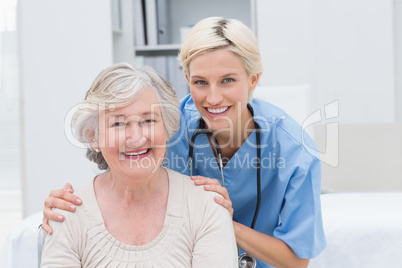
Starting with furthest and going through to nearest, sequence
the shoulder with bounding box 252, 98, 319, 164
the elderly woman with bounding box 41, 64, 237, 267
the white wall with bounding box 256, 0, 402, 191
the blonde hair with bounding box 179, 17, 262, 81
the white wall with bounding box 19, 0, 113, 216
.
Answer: the white wall with bounding box 256, 0, 402, 191 → the white wall with bounding box 19, 0, 113, 216 → the shoulder with bounding box 252, 98, 319, 164 → the blonde hair with bounding box 179, 17, 262, 81 → the elderly woman with bounding box 41, 64, 237, 267

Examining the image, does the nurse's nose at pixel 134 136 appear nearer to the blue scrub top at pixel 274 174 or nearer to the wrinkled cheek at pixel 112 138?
the wrinkled cheek at pixel 112 138

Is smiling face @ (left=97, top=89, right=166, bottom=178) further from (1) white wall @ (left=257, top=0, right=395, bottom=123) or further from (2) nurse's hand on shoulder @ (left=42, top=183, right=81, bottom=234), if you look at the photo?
(1) white wall @ (left=257, top=0, right=395, bottom=123)

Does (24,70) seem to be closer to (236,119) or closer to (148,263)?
(236,119)

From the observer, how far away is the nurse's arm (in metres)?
1.24

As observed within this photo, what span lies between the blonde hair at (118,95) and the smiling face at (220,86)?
0.32 feet

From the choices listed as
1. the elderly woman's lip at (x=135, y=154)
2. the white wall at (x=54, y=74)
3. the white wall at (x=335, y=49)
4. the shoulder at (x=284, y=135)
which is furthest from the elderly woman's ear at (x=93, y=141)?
the white wall at (x=335, y=49)

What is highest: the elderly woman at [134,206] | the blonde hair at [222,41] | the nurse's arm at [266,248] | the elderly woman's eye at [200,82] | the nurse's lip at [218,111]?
the blonde hair at [222,41]

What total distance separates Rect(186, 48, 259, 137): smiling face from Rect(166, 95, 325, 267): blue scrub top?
112 millimetres

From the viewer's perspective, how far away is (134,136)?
111cm

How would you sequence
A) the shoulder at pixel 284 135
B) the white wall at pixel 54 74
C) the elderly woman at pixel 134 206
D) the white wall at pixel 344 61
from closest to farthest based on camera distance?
the elderly woman at pixel 134 206 < the shoulder at pixel 284 135 < the white wall at pixel 54 74 < the white wall at pixel 344 61

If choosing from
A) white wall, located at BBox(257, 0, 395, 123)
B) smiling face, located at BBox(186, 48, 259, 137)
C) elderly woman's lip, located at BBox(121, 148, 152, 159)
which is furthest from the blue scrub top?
white wall, located at BBox(257, 0, 395, 123)

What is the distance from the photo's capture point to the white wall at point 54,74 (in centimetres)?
245

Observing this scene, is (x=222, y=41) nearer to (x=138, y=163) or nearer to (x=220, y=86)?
(x=220, y=86)

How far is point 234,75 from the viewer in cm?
126
